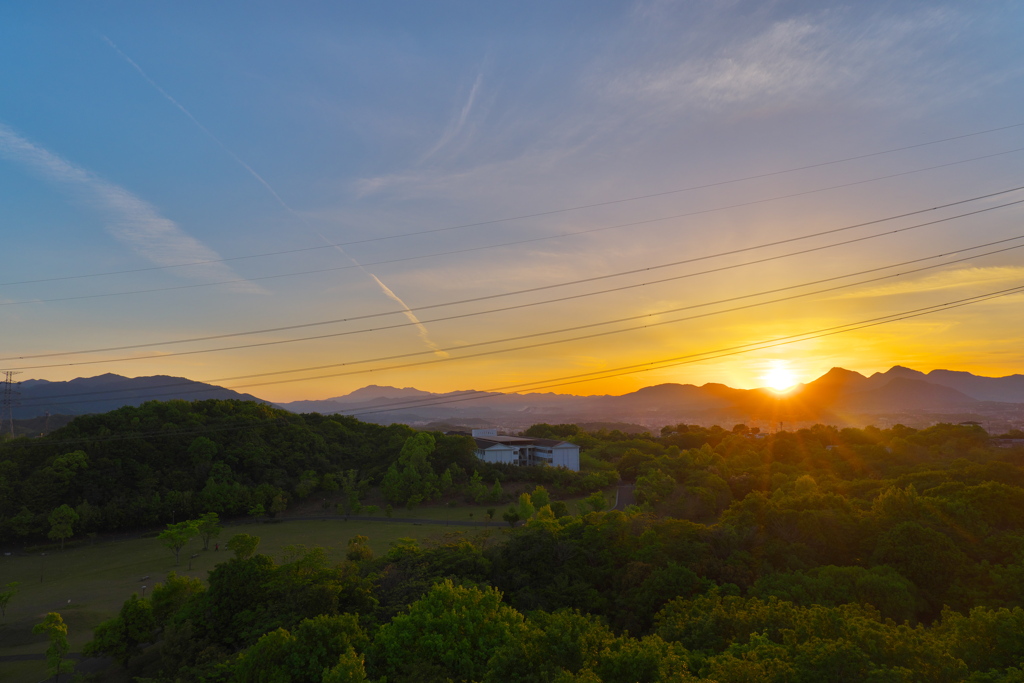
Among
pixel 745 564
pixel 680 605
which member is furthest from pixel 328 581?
pixel 745 564

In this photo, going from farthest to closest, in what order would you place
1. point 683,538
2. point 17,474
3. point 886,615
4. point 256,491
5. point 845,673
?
point 256,491 < point 17,474 < point 683,538 < point 886,615 < point 845,673

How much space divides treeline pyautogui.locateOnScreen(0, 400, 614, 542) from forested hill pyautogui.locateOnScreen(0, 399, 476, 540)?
0.10 metres

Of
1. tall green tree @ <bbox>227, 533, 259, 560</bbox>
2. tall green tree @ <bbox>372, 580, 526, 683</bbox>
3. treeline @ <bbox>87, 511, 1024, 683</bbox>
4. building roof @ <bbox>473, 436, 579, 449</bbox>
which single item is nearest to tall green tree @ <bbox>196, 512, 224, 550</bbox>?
tall green tree @ <bbox>227, 533, 259, 560</bbox>

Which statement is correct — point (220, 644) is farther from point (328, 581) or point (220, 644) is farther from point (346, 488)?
point (346, 488)

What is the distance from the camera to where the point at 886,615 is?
1809 centimetres

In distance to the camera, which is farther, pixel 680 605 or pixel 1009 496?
pixel 1009 496

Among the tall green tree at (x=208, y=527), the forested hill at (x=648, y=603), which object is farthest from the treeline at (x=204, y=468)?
the forested hill at (x=648, y=603)

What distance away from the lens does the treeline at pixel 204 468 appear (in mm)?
45031

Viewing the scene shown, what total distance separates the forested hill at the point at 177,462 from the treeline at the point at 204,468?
0.33ft

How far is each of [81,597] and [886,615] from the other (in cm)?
4082

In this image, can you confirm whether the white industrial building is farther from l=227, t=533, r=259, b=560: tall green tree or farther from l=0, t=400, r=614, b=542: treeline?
l=227, t=533, r=259, b=560: tall green tree

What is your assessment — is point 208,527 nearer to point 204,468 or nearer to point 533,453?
point 204,468

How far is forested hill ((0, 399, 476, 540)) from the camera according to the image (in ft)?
147

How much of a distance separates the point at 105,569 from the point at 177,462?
57.3 ft
